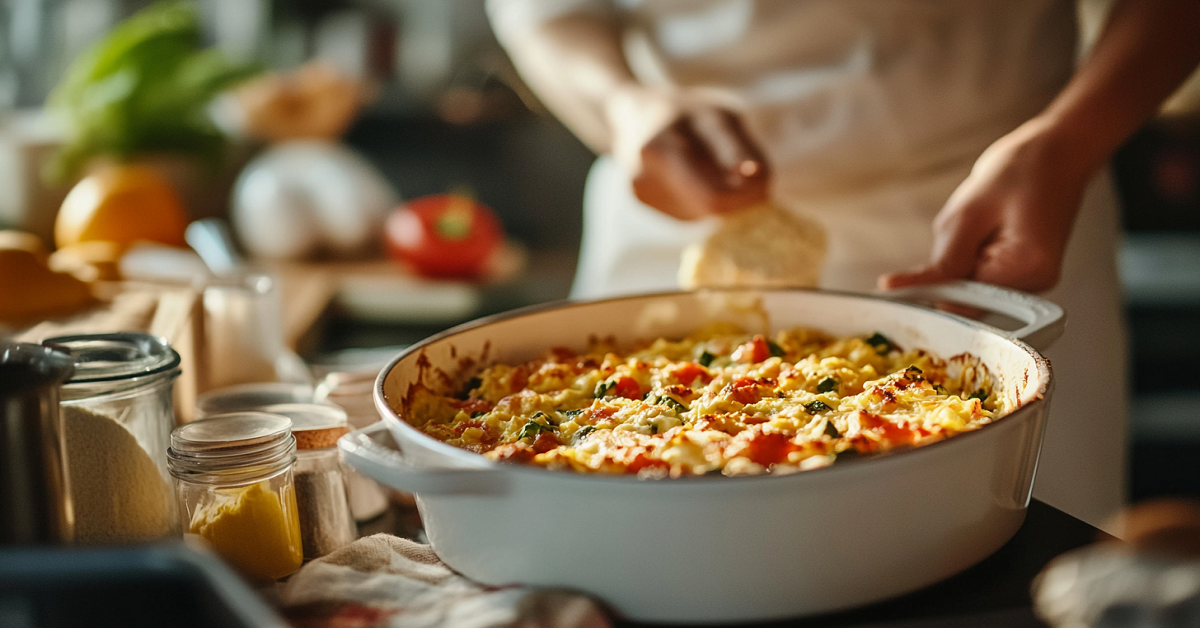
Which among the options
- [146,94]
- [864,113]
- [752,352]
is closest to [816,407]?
[752,352]

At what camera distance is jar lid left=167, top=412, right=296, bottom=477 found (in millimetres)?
748

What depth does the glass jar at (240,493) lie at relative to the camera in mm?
750

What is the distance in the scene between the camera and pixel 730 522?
1.93ft

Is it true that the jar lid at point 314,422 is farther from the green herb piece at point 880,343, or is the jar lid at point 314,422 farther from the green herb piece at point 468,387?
the green herb piece at point 880,343

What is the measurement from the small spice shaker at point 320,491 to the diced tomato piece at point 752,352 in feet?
1.39

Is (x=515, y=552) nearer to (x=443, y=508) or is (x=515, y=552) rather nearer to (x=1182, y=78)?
(x=443, y=508)

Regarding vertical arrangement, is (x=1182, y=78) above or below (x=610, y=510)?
above

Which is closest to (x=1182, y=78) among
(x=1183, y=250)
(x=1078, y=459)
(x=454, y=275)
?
(x=1078, y=459)

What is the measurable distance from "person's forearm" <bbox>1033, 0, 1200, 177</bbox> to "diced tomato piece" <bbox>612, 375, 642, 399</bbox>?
0.57 m

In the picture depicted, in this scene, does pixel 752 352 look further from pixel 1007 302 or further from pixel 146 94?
pixel 146 94

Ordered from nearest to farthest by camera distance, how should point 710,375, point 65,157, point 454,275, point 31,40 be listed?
point 710,375
point 65,157
point 454,275
point 31,40

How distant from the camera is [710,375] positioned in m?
0.99

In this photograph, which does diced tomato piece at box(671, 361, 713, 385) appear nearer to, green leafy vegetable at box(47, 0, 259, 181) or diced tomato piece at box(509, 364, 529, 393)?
diced tomato piece at box(509, 364, 529, 393)

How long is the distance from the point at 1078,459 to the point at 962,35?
65cm
